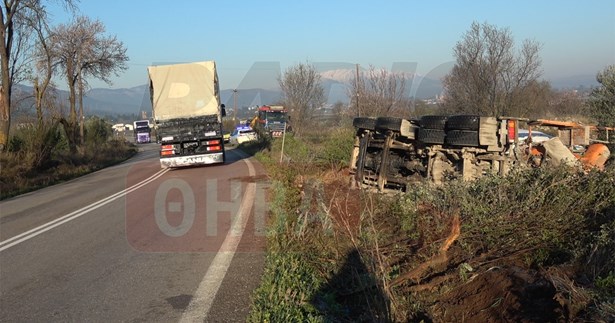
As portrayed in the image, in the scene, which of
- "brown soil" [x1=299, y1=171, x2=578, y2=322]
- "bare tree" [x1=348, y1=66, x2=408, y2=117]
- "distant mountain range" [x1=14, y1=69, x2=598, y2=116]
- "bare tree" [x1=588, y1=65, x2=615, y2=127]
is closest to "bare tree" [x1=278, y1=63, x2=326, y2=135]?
"distant mountain range" [x1=14, y1=69, x2=598, y2=116]

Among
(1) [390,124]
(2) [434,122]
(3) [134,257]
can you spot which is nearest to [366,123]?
(1) [390,124]

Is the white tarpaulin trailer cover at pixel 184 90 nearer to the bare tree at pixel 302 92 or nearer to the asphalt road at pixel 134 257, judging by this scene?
the asphalt road at pixel 134 257

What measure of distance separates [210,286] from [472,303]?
277 cm

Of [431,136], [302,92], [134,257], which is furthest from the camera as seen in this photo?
[302,92]

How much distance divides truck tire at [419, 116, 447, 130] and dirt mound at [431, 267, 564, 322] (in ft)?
15.1

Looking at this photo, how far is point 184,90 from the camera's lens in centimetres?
2108

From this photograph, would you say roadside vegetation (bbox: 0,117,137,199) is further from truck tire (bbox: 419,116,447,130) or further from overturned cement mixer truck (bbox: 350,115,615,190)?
truck tire (bbox: 419,116,447,130)

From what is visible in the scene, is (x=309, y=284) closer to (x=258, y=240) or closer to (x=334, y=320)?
(x=334, y=320)

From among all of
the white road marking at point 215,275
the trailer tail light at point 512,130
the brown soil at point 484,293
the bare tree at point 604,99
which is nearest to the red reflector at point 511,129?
the trailer tail light at point 512,130

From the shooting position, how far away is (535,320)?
4023mm

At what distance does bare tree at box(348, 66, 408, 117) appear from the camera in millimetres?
24297

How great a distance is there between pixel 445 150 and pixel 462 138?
18.2 inches

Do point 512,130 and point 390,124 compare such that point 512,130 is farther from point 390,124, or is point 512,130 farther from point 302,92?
point 302,92

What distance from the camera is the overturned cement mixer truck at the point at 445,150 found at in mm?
8906
